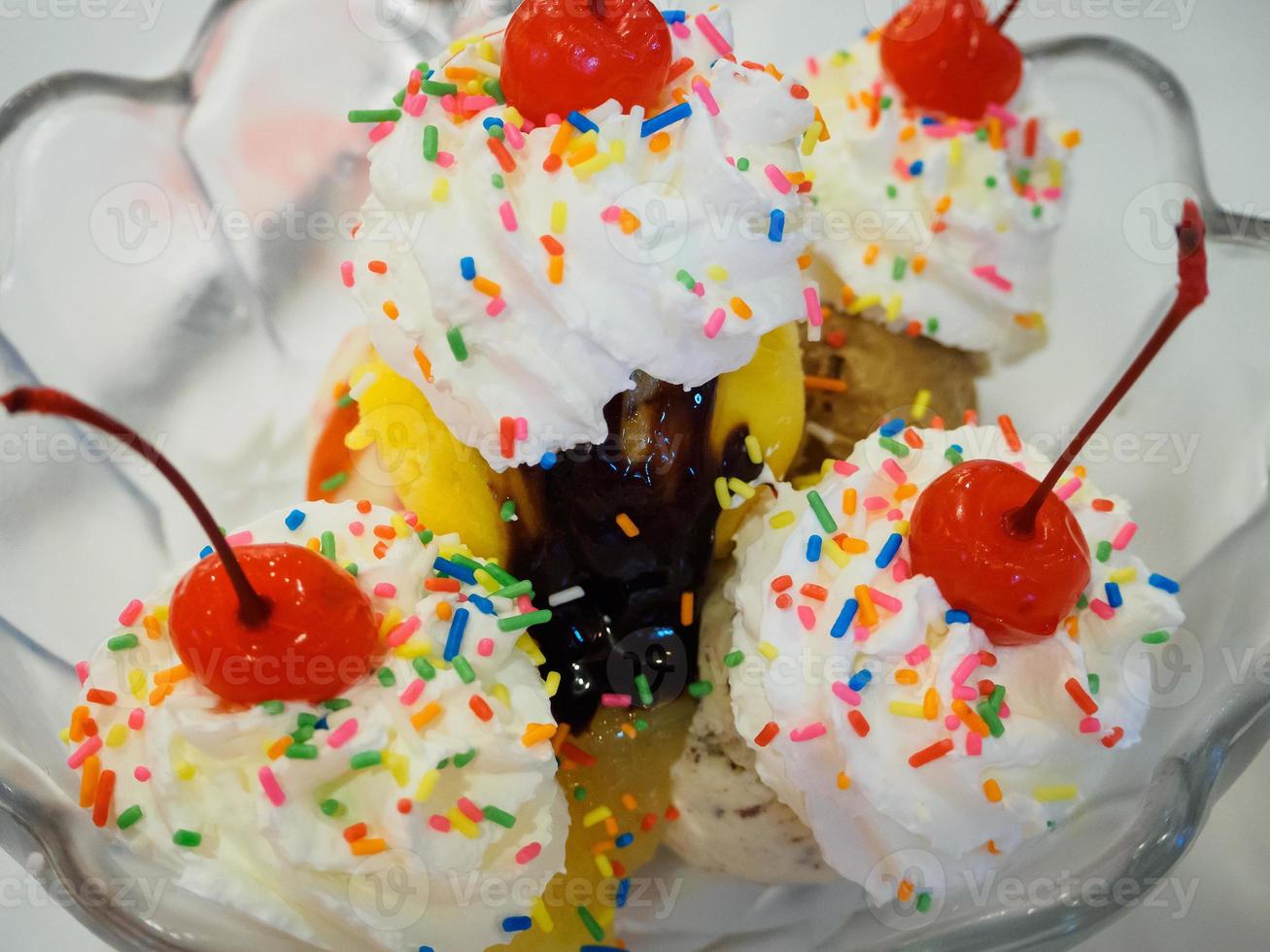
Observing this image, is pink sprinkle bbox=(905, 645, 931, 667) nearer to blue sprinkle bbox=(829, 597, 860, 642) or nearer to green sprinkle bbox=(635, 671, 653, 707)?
blue sprinkle bbox=(829, 597, 860, 642)

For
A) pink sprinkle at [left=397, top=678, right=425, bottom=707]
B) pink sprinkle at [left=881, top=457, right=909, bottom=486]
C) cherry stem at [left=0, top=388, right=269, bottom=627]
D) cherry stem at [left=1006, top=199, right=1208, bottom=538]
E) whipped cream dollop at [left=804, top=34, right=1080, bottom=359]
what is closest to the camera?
cherry stem at [left=0, top=388, right=269, bottom=627]

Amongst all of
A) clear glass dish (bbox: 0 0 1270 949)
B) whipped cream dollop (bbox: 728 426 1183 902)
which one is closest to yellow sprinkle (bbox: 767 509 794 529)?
whipped cream dollop (bbox: 728 426 1183 902)

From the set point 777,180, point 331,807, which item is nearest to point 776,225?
point 777,180

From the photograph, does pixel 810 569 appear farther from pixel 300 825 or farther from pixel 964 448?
pixel 300 825

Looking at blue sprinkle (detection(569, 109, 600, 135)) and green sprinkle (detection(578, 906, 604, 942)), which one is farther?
green sprinkle (detection(578, 906, 604, 942))

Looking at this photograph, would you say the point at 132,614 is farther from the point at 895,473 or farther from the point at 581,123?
the point at 895,473

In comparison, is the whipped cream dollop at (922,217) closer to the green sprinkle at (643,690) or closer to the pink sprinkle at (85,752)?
the green sprinkle at (643,690)

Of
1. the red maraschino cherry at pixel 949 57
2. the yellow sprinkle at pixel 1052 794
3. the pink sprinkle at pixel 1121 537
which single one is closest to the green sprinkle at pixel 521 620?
the yellow sprinkle at pixel 1052 794
